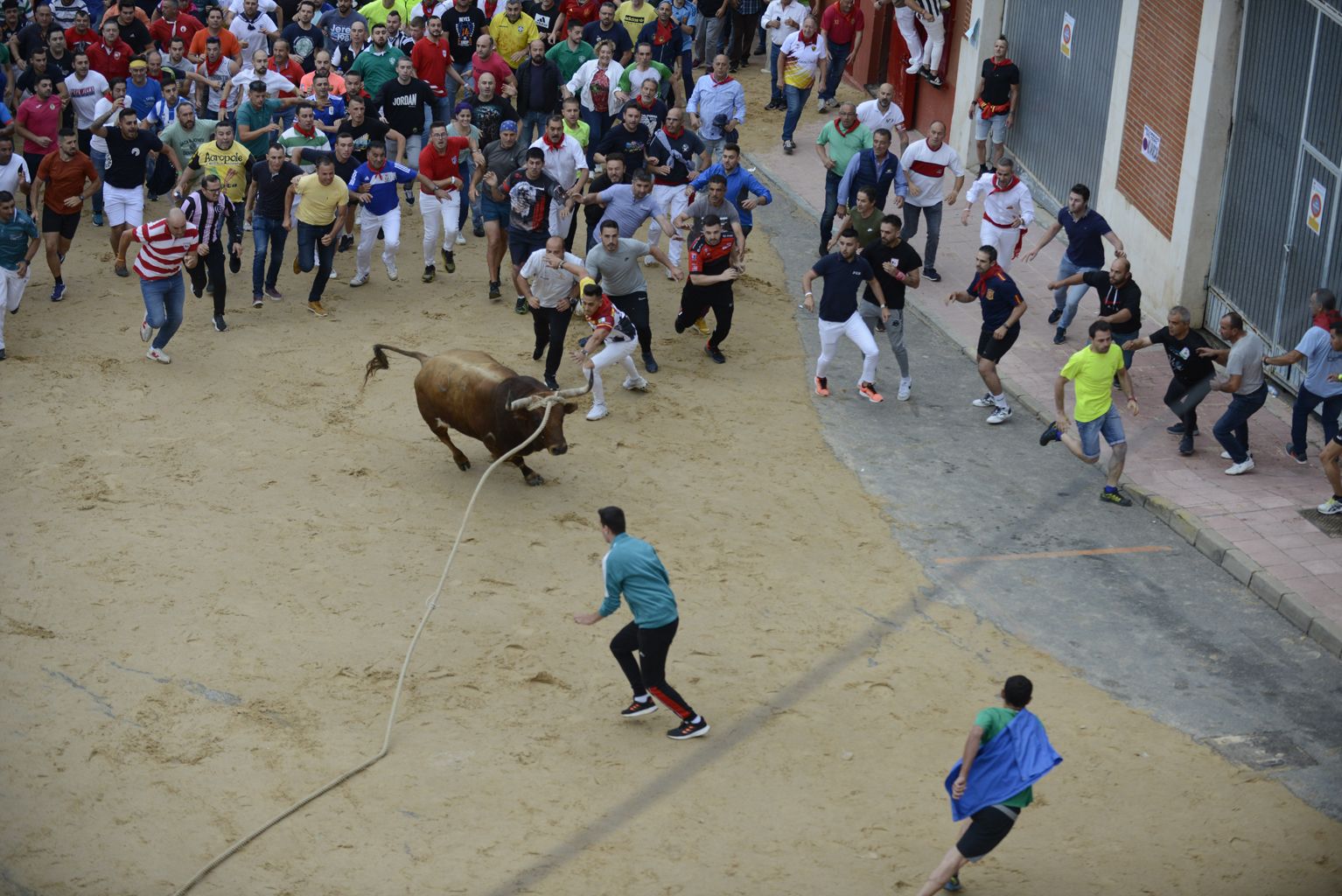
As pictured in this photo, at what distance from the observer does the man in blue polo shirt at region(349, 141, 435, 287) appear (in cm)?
1762

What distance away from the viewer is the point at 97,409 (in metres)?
15.3

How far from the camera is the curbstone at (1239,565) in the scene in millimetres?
13180

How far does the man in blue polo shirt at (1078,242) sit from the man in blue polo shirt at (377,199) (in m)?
6.88

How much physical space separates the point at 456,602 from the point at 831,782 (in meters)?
3.40

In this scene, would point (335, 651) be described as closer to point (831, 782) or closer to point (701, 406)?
point (831, 782)

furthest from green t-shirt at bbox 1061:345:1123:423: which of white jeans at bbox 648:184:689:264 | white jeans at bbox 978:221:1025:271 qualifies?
white jeans at bbox 648:184:689:264

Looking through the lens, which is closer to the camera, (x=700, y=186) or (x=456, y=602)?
(x=456, y=602)

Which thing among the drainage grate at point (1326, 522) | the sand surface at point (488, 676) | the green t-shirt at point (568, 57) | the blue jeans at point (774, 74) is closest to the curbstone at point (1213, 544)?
the drainage grate at point (1326, 522)

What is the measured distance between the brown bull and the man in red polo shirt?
36.2ft

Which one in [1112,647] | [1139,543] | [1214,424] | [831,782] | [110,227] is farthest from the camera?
[110,227]

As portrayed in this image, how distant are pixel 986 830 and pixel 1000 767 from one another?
37cm

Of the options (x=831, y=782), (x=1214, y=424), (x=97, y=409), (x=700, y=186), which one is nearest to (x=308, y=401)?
(x=97, y=409)

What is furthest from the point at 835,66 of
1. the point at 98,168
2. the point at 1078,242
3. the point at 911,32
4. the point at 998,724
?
the point at 998,724

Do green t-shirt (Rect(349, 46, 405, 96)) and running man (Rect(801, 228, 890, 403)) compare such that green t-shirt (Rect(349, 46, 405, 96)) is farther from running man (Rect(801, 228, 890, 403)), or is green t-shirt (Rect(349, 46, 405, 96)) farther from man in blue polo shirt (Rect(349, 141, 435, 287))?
running man (Rect(801, 228, 890, 403))
